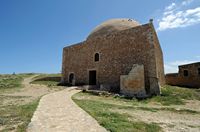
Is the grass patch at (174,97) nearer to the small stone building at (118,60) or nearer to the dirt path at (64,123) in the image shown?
the small stone building at (118,60)

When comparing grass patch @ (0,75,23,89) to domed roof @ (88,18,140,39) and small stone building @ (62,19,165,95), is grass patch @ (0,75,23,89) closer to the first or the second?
small stone building @ (62,19,165,95)

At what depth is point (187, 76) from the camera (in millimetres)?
22578

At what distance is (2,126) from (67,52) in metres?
17.0

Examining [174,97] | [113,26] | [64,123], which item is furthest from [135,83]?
[64,123]

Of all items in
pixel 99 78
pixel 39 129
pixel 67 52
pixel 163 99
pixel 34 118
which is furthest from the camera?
pixel 67 52

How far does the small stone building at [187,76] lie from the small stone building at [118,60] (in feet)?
20.6

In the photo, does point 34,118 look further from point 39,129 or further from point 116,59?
point 116,59

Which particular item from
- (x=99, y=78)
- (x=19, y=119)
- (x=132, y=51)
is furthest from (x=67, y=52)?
(x=19, y=119)

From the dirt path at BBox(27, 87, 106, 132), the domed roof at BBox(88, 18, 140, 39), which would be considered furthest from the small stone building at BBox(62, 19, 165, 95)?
the dirt path at BBox(27, 87, 106, 132)

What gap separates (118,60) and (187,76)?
453 inches

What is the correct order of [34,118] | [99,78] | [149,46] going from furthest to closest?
[99,78] < [149,46] < [34,118]

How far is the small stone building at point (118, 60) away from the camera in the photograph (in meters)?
14.1

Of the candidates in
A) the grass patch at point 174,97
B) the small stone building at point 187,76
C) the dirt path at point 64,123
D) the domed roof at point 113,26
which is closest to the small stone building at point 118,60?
the domed roof at point 113,26

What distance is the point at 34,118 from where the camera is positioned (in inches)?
223
